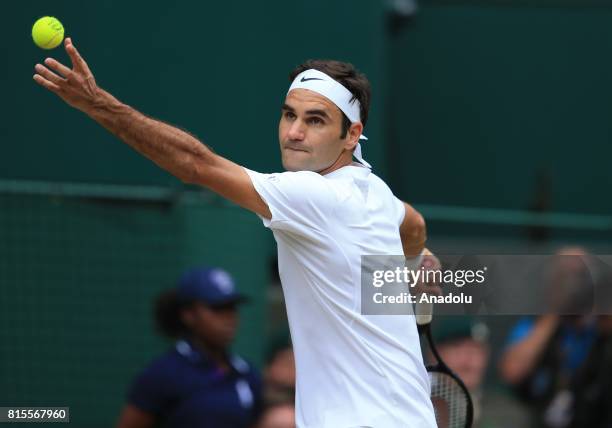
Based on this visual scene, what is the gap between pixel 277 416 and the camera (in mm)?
6652

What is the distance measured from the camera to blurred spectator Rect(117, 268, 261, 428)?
21.2 feet

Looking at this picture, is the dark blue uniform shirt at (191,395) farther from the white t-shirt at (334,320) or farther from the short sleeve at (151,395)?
the white t-shirt at (334,320)

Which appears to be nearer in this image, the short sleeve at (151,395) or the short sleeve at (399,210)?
the short sleeve at (399,210)

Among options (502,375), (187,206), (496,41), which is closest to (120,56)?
(187,206)

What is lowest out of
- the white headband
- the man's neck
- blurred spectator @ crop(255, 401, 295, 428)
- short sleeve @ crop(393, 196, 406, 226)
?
blurred spectator @ crop(255, 401, 295, 428)

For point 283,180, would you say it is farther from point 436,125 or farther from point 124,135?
point 436,125

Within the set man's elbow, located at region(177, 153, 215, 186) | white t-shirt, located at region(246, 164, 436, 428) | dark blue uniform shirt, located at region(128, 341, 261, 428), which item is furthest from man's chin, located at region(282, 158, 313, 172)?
dark blue uniform shirt, located at region(128, 341, 261, 428)

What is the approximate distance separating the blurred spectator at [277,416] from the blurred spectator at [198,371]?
0.05m

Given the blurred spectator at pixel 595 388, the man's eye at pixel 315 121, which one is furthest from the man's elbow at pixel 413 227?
the blurred spectator at pixel 595 388

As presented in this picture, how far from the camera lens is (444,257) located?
19.4ft

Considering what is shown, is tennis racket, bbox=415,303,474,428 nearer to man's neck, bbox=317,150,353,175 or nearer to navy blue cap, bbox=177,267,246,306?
man's neck, bbox=317,150,353,175

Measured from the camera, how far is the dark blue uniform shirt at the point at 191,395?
6.45 meters

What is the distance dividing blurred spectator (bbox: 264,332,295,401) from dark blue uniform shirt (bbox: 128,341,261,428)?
26 centimetres

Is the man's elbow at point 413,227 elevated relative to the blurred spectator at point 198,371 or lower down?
elevated
